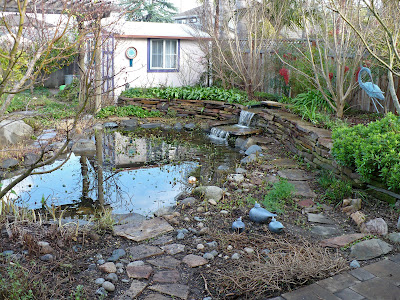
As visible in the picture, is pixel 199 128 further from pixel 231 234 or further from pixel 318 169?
pixel 231 234

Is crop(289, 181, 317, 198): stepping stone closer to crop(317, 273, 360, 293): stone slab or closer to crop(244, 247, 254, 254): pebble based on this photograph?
crop(244, 247, 254, 254): pebble

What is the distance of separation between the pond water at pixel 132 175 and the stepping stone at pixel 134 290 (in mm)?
1885

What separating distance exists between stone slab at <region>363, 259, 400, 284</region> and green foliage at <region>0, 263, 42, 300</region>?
2.54m

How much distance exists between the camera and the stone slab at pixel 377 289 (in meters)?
2.79

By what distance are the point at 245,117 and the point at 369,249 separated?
665 cm

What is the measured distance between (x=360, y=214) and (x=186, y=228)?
186 cm

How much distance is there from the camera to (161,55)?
14414 millimetres

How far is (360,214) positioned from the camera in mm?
4230

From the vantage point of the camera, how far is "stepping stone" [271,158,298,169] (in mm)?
6473

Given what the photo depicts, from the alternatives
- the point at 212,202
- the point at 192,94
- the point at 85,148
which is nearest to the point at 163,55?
the point at 192,94

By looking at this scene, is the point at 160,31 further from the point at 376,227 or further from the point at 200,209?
the point at 376,227

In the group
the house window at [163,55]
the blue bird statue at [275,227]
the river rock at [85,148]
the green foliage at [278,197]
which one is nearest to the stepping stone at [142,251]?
the blue bird statue at [275,227]

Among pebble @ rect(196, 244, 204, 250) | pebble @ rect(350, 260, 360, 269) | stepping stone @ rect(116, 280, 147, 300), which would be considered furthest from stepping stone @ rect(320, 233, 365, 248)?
stepping stone @ rect(116, 280, 147, 300)

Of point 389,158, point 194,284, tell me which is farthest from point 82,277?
point 389,158
